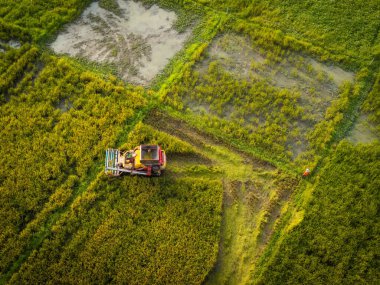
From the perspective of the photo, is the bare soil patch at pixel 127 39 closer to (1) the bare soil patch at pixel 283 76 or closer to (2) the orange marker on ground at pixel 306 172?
(1) the bare soil patch at pixel 283 76

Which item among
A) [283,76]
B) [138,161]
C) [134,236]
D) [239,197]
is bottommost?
[134,236]

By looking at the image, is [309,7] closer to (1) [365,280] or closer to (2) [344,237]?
(2) [344,237]

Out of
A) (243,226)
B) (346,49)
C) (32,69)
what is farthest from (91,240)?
(346,49)

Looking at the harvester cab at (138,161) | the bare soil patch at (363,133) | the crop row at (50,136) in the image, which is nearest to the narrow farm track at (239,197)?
the harvester cab at (138,161)

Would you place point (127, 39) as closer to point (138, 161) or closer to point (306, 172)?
point (138, 161)

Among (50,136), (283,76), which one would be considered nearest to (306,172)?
(283,76)

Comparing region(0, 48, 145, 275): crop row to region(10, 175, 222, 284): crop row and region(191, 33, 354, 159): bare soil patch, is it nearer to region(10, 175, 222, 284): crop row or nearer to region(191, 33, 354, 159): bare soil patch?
region(10, 175, 222, 284): crop row

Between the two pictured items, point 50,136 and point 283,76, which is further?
point 283,76

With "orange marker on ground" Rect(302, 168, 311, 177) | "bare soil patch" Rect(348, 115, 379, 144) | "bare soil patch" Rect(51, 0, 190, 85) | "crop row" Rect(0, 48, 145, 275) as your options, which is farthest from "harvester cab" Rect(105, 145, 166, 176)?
"bare soil patch" Rect(348, 115, 379, 144)
